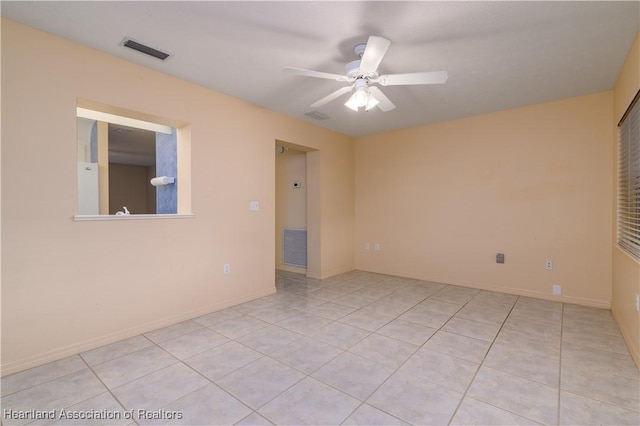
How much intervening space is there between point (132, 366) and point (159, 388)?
43 centimetres

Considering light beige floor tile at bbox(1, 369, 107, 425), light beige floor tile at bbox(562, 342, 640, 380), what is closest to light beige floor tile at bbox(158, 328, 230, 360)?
light beige floor tile at bbox(1, 369, 107, 425)

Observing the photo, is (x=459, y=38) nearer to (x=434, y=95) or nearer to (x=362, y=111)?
(x=434, y=95)

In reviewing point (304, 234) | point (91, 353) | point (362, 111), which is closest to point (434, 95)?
point (362, 111)

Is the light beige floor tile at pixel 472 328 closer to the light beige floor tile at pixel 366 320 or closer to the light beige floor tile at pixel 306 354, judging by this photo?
the light beige floor tile at pixel 366 320

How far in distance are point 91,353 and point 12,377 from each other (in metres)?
0.44

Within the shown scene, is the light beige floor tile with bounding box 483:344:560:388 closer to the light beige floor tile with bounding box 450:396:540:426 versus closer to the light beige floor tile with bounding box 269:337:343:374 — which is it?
the light beige floor tile with bounding box 450:396:540:426

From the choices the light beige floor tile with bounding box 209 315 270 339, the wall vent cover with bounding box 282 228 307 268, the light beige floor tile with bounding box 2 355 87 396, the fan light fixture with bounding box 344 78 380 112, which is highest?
the fan light fixture with bounding box 344 78 380 112

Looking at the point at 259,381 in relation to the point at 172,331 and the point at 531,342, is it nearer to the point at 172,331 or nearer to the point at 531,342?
the point at 172,331

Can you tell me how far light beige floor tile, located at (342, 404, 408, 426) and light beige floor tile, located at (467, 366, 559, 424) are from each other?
0.56 metres

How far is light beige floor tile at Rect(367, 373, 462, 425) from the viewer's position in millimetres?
1626

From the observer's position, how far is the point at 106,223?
2543 millimetres

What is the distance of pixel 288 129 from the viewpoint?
420 centimetres

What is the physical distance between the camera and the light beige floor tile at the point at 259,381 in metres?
1.81

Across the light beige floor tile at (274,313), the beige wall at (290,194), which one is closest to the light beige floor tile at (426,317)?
the light beige floor tile at (274,313)
